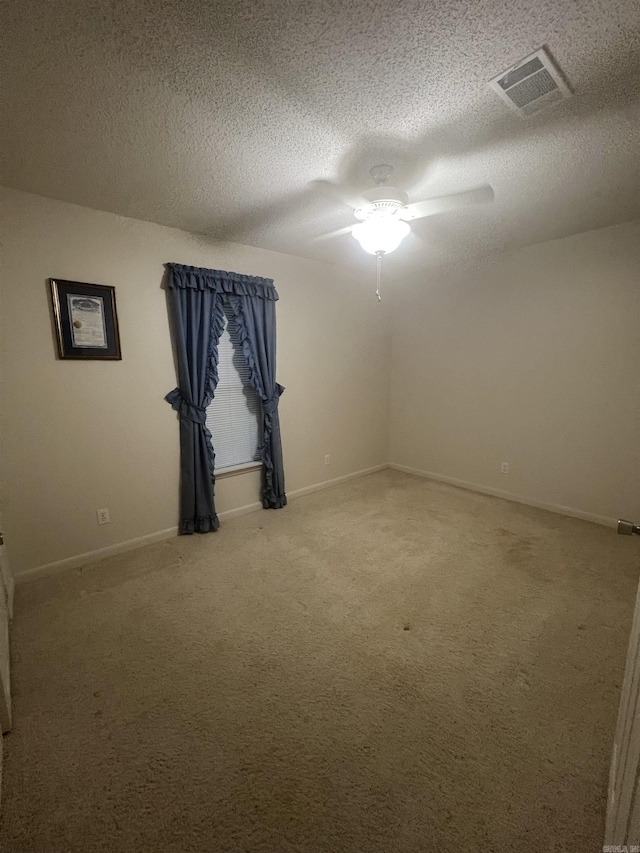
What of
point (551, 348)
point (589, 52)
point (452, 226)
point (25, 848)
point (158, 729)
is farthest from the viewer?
point (551, 348)

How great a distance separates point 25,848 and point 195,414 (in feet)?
7.53

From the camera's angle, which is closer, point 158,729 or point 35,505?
point 158,729

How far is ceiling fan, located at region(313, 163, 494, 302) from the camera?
5.51 ft

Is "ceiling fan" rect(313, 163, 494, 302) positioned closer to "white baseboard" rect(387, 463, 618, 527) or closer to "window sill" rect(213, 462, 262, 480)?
"window sill" rect(213, 462, 262, 480)

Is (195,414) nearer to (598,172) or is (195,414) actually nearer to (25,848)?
(25,848)

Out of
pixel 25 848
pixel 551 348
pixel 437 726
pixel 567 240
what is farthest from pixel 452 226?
pixel 25 848

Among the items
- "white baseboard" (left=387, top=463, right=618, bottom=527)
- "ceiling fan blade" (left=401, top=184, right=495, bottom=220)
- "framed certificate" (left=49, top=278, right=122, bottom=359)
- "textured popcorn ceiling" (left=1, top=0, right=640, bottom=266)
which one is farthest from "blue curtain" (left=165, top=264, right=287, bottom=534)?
"white baseboard" (left=387, top=463, right=618, bottom=527)

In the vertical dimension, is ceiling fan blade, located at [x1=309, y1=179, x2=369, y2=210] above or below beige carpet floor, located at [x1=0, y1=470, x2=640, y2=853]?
above

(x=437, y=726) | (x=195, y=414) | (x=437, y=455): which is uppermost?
(x=195, y=414)

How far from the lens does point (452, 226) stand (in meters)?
2.67

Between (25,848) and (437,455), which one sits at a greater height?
(437,455)

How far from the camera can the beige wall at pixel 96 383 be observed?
2203 millimetres

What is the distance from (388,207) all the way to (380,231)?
0.38 feet

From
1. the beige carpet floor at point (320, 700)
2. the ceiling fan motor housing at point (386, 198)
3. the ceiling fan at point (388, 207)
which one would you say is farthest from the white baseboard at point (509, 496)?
the ceiling fan motor housing at point (386, 198)
